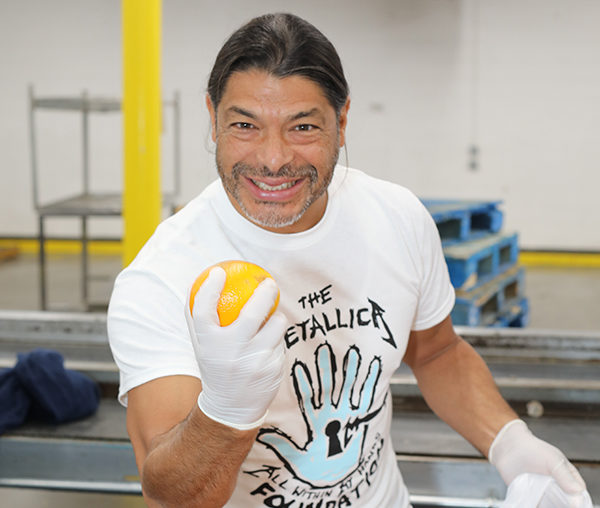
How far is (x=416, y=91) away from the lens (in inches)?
317

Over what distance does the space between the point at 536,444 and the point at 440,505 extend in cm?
102

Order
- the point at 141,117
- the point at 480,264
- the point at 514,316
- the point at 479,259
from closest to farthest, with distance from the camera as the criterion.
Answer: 1. the point at 141,117
2. the point at 479,259
3. the point at 480,264
4. the point at 514,316

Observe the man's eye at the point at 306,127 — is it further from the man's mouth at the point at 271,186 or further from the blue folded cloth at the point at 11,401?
the blue folded cloth at the point at 11,401

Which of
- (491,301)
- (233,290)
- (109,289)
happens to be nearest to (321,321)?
(233,290)

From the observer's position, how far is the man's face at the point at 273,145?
4.23ft

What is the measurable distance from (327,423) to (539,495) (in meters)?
0.48

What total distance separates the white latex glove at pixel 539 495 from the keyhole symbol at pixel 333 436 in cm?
38

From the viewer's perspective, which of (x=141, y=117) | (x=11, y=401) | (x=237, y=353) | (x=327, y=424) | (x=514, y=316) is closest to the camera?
(x=237, y=353)

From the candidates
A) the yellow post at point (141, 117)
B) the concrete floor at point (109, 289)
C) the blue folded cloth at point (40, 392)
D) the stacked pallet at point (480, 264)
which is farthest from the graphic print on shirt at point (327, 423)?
the concrete floor at point (109, 289)

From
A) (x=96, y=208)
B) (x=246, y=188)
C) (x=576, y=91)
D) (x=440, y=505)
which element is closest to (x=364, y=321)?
(x=246, y=188)

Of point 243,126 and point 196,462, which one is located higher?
point 243,126

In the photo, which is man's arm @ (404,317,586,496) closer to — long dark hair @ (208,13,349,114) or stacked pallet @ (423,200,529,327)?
long dark hair @ (208,13,349,114)

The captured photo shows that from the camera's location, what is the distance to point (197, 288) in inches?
41.3

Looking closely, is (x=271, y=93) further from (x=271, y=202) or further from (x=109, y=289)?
(x=109, y=289)
